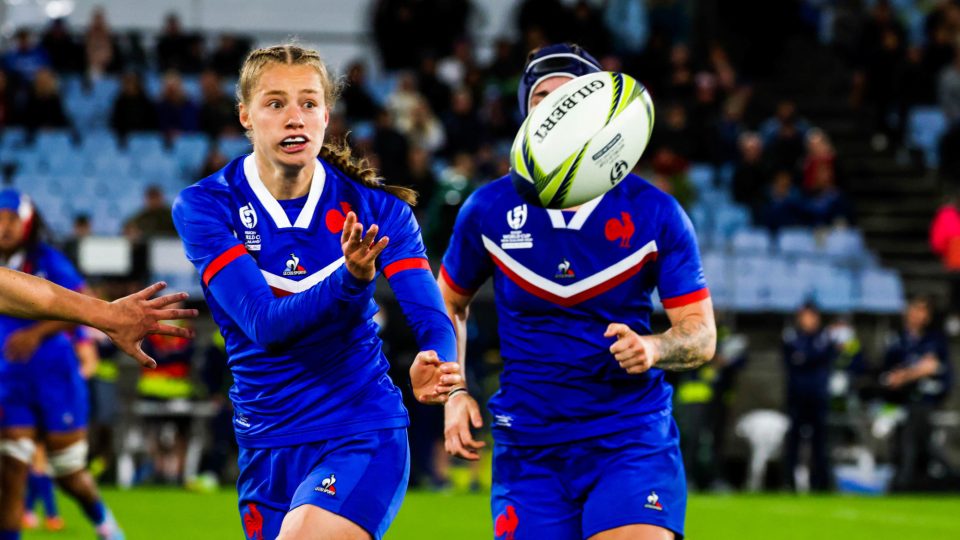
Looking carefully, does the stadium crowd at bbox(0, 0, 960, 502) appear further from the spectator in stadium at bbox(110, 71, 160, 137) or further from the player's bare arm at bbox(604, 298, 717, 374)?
the player's bare arm at bbox(604, 298, 717, 374)

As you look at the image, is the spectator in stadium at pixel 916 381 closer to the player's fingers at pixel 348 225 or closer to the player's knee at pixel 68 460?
the player's knee at pixel 68 460

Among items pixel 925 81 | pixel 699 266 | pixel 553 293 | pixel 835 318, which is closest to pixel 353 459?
pixel 553 293

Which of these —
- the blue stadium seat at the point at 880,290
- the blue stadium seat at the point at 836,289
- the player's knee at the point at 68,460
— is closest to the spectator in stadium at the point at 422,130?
the blue stadium seat at the point at 836,289

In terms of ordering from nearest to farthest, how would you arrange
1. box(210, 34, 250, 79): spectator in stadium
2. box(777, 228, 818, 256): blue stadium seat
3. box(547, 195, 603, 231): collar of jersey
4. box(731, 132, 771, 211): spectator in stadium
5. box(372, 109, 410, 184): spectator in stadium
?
box(547, 195, 603, 231): collar of jersey < box(372, 109, 410, 184): spectator in stadium < box(777, 228, 818, 256): blue stadium seat < box(731, 132, 771, 211): spectator in stadium < box(210, 34, 250, 79): spectator in stadium

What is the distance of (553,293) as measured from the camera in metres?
5.44

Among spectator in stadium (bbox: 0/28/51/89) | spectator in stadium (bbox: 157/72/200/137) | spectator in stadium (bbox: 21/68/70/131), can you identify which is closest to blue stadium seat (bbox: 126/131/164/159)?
spectator in stadium (bbox: 157/72/200/137)

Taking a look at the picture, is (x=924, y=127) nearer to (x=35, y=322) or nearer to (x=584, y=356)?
(x=35, y=322)

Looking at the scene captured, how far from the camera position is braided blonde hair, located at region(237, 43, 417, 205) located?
5016 millimetres

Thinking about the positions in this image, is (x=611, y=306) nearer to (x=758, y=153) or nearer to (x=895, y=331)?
(x=895, y=331)

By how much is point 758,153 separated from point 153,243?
7876 millimetres

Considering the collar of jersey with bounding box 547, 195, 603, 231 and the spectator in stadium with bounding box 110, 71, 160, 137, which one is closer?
the collar of jersey with bounding box 547, 195, 603, 231

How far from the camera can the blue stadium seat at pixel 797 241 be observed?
18547mm

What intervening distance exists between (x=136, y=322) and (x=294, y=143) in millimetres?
875

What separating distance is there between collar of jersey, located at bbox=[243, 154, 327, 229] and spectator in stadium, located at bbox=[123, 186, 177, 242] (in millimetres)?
11742
